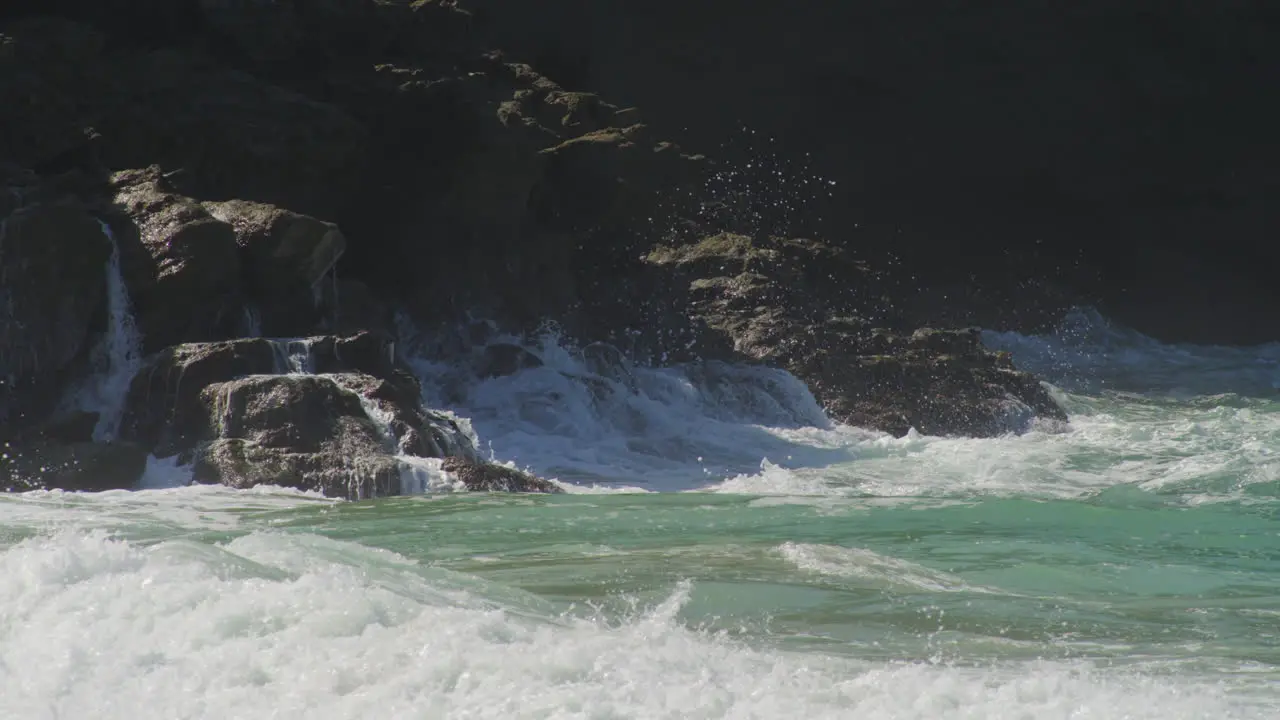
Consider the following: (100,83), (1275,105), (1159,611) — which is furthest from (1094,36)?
(1159,611)

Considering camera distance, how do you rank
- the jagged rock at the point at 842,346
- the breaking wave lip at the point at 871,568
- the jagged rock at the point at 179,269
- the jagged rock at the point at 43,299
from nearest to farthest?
the breaking wave lip at the point at 871,568
the jagged rock at the point at 43,299
the jagged rock at the point at 179,269
the jagged rock at the point at 842,346

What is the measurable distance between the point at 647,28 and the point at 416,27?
14.7m

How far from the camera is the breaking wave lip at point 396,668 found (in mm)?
4113

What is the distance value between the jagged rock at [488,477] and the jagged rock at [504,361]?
5618 millimetres

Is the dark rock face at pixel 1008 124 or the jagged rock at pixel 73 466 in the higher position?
the dark rock face at pixel 1008 124

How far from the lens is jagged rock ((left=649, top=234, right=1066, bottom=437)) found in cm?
1797

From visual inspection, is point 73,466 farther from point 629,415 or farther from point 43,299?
point 629,415

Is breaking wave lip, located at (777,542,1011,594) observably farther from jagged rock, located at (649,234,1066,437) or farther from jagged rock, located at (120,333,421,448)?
jagged rock, located at (649,234,1066,437)

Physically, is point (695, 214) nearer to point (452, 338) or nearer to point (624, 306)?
point (624, 306)

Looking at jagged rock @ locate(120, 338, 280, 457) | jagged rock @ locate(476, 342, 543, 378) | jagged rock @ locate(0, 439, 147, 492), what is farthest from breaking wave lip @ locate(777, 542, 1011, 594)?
jagged rock @ locate(476, 342, 543, 378)

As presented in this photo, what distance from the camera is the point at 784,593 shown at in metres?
6.32

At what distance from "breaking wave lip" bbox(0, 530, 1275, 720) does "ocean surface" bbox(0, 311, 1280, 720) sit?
0.01 meters

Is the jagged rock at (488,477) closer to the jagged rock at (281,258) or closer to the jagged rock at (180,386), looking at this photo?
the jagged rock at (180,386)

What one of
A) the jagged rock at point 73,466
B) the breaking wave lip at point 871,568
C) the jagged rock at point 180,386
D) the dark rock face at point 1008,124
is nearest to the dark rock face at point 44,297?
the jagged rock at point 180,386
